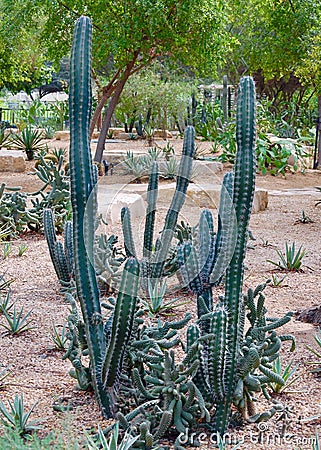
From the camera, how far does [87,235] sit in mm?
2809

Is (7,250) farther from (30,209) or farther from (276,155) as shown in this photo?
(276,155)

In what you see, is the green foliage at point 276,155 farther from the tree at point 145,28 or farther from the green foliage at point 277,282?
the green foliage at point 277,282

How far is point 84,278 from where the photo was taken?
2.80m

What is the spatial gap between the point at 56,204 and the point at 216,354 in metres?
5.02

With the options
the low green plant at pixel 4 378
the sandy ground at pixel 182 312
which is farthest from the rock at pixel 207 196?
the low green plant at pixel 4 378

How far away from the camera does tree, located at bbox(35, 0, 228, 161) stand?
33.7 feet

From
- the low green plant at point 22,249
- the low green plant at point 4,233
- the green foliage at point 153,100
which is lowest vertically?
the low green plant at point 22,249

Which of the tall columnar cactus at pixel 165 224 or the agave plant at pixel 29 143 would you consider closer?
the tall columnar cactus at pixel 165 224

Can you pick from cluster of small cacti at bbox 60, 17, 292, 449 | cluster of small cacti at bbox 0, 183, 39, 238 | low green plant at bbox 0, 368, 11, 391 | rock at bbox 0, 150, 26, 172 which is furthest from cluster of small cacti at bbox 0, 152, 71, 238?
rock at bbox 0, 150, 26, 172

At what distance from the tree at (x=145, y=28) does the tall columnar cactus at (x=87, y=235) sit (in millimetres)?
7744

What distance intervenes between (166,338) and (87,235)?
573 mm

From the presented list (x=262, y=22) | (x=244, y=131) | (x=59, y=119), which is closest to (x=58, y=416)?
(x=244, y=131)

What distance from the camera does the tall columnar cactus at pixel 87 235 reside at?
2.69 m

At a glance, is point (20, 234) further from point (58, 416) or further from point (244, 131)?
point (244, 131)
